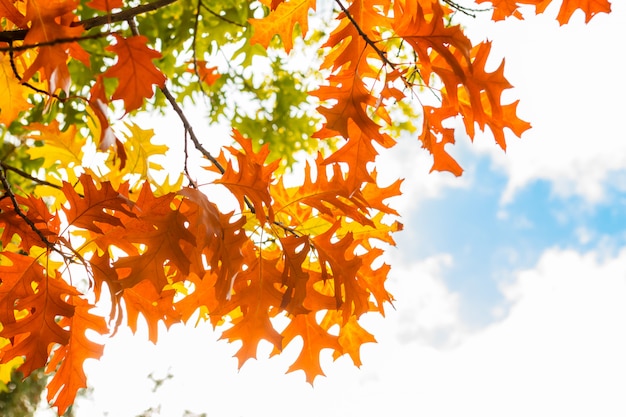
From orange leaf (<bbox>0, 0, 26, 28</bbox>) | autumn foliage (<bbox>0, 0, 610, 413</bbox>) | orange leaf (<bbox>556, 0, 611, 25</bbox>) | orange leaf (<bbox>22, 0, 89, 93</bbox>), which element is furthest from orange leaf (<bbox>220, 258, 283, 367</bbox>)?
orange leaf (<bbox>556, 0, 611, 25</bbox>)

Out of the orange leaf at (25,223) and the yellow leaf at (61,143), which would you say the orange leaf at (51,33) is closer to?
the orange leaf at (25,223)

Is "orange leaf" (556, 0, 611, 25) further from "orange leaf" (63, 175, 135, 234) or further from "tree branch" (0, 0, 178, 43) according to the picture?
"orange leaf" (63, 175, 135, 234)

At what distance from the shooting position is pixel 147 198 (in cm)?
100

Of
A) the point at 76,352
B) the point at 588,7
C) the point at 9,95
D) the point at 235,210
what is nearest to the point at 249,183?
the point at 235,210

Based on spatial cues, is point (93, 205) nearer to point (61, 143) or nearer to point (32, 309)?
point (32, 309)

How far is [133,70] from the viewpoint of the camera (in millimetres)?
800

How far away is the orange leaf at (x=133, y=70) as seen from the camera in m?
0.79

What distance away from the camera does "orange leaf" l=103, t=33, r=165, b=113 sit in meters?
0.79

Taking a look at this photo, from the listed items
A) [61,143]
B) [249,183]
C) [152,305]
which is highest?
[61,143]

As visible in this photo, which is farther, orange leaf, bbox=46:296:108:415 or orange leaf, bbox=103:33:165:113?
orange leaf, bbox=46:296:108:415

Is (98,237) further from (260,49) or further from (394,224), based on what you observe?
(260,49)

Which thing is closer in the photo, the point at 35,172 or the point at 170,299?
the point at 170,299

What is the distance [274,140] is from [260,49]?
20.9 inches

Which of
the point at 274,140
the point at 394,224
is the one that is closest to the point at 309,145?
the point at 274,140
